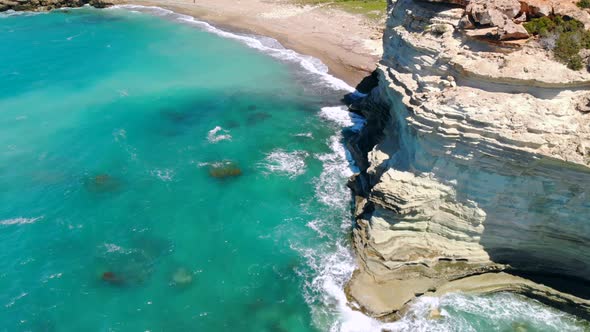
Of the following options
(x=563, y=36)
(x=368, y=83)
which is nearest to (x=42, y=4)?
(x=368, y=83)

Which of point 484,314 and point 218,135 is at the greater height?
point 484,314

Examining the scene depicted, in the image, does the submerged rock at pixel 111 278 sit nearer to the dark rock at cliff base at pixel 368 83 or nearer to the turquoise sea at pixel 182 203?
the turquoise sea at pixel 182 203

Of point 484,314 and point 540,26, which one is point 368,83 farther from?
point 484,314

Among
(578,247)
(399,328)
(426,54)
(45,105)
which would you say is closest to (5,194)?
(45,105)

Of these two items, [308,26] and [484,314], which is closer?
[484,314]

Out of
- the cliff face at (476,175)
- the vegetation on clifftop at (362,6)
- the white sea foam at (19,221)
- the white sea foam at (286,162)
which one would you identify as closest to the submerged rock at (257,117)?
the white sea foam at (286,162)

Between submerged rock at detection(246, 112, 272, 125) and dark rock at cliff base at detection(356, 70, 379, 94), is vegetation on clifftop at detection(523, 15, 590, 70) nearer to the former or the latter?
dark rock at cliff base at detection(356, 70, 379, 94)
